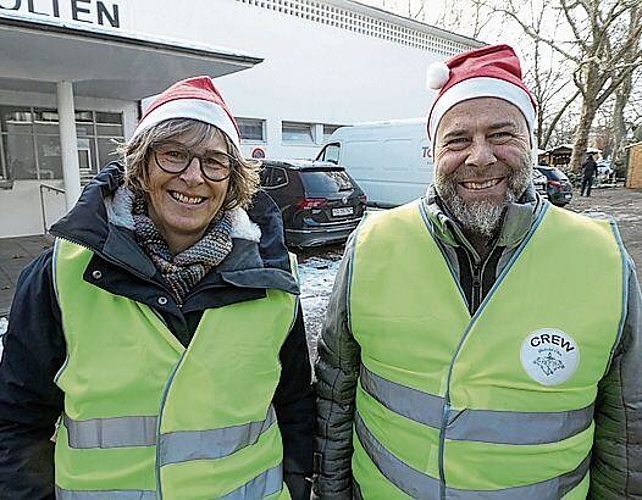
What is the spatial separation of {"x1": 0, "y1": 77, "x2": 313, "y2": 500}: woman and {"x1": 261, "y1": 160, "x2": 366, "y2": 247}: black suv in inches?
258

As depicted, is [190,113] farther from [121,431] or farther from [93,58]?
[93,58]

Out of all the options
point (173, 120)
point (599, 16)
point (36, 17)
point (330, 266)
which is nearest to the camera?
point (173, 120)

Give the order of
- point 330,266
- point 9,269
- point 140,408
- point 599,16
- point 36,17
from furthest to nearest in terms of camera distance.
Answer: point 599,16, point 330,266, point 9,269, point 36,17, point 140,408

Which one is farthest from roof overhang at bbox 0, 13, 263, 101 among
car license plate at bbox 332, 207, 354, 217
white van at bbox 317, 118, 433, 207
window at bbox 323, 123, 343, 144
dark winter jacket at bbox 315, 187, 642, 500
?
window at bbox 323, 123, 343, 144

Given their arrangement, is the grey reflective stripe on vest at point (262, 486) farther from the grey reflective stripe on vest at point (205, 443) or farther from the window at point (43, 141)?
the window at point (43, 141)

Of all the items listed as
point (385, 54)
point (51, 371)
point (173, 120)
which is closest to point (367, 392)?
point (51, 371)

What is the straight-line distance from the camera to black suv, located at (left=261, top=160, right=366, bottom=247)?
8266 millimetres

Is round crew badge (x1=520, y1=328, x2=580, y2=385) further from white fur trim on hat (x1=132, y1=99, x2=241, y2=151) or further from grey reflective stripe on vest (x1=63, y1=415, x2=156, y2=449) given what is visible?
white fur trim on hat (x1=132, y1=99, x2=241, y2=151)

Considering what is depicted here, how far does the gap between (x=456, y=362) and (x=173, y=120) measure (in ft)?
3.68

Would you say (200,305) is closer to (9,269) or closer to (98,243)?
(98,243)

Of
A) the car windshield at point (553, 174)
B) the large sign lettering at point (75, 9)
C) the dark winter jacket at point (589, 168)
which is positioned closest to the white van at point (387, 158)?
the car windshield at point (553, 174)

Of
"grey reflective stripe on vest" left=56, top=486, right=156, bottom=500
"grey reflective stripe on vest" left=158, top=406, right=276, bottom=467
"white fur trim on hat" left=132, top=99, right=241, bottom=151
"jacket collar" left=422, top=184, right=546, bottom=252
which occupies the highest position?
"white fur trim on hat" left=132, top=99, right=241, bottom=151

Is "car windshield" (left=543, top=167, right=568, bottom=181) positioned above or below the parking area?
above

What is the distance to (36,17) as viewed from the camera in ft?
18.5
